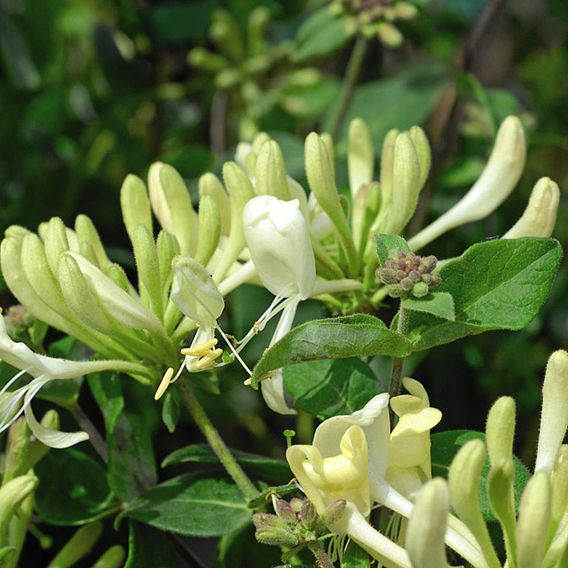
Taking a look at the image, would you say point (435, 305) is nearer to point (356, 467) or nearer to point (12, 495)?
point (356, 467)

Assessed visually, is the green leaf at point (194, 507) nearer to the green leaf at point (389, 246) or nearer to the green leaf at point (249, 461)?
the green leaf at point (249, 461)

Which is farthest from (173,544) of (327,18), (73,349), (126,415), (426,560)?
(327,18)

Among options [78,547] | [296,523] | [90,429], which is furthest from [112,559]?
[296,523]

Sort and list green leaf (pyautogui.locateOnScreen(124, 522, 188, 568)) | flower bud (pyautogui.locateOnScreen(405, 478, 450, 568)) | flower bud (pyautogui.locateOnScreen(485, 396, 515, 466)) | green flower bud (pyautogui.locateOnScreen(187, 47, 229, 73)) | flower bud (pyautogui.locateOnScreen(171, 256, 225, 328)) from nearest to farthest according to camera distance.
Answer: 1. flower bud (pyautogui.locateOnScreen(405, 478, 450, 568))
2. flower bud (pyautogui.locateOnScreen(485, 396, 515, 466))
3. flower bud (pyautogui.locateOnScreen(171, 256, 225, 328))
4. green leaf (pyautogui.locateOnScreen(124, 522, 188, 568))
5. green flower bud (pyautogui.locateOnScreen(187, 47, 229, 73))

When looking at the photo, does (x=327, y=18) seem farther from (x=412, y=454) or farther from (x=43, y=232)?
(x=412, y=454)

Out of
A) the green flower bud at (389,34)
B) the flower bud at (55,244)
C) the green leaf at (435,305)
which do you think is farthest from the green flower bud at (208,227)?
the green flower bud at (389,34)

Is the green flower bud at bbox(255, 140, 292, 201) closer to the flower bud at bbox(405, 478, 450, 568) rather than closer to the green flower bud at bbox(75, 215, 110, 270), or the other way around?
the green flower bud at bbox(75, 215, 110, 270)

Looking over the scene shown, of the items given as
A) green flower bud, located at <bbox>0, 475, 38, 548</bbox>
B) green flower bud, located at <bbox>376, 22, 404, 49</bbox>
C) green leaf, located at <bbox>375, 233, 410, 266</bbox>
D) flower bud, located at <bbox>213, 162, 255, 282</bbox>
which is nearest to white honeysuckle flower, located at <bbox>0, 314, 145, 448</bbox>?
green flower bud, located at <bbox>0, 475, 38, 548</bbox>
